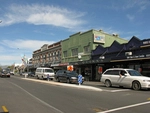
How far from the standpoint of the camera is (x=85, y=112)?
8.67m

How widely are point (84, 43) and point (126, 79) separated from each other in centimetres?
2327

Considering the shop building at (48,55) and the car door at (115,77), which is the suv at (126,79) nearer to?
the car door at (115,77)

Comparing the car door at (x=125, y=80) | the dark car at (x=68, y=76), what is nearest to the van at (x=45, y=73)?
the dark car at (x=68, y=76)

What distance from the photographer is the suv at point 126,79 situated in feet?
57.5

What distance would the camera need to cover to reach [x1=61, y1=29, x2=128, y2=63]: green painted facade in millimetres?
39569

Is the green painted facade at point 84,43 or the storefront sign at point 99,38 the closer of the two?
the storefront sign at point 99,38

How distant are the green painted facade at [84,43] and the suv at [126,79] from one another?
1857cm

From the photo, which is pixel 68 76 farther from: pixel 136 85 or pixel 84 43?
pixel 84 43

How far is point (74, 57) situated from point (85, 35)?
233 inches

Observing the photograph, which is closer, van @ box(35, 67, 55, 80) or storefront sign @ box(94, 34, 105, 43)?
van @ box(35, 67, 55, 80)

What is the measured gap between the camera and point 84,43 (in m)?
41.5

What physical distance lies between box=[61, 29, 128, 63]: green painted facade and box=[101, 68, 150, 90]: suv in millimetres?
18569

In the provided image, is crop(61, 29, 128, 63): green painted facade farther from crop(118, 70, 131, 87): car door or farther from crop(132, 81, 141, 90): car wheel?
crop(132, 81, 141, 90): car wheel

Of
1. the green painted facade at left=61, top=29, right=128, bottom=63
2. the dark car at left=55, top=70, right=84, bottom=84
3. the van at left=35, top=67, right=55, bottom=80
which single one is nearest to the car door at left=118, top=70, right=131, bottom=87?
the dark car at left=55, top=70, right=84, bottom=84
